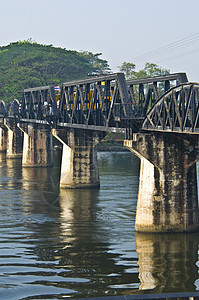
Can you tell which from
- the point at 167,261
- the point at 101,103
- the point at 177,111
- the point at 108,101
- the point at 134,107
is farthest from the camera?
the point at 108,101

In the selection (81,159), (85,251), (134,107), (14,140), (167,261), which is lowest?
(167,261)

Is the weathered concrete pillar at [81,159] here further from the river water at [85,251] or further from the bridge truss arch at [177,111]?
the bridge truss arch at [177,111]

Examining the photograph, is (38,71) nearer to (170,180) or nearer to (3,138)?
(3,138)

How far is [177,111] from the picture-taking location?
130 ft

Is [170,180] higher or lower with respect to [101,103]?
lower

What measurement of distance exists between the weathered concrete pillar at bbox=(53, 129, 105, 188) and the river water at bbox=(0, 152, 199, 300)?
3.15 meters

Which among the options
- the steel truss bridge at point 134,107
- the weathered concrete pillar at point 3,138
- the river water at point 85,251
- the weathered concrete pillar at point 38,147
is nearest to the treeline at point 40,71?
the weathered concrete pillar at point 3,138

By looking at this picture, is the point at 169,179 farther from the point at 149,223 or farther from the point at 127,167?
the point at 127,167

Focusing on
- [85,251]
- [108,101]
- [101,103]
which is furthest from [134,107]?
[85,251]

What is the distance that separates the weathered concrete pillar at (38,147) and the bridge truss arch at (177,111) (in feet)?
186

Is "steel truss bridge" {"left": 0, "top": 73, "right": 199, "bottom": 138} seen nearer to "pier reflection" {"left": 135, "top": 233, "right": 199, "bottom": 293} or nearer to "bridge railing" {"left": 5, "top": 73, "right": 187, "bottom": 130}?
"bridge railing" {"left": 5, "top": 73, "right": 187, "bottom": 130}

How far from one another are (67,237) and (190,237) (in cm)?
975

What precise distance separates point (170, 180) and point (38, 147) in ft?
192

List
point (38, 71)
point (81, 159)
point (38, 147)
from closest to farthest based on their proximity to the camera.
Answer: point (81, 159)
point (38, 147)
point (38, 71)
